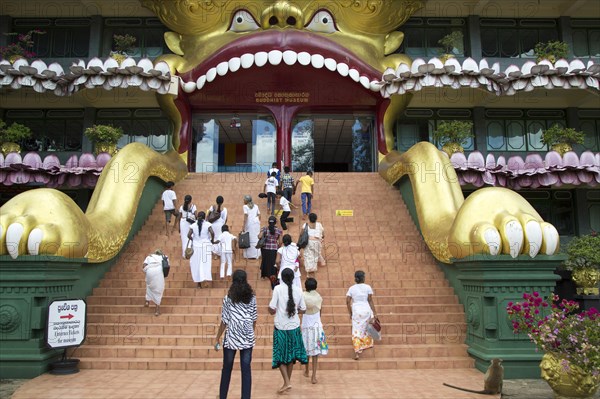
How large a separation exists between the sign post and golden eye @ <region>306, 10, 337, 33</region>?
11463mm

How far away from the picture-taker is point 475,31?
17188 millimetres

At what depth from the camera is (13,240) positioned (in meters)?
6.94

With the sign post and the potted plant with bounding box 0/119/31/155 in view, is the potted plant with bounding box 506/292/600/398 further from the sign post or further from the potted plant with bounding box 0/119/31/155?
the potted plant with bounding box 0/119/31/155

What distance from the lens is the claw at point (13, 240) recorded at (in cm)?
692

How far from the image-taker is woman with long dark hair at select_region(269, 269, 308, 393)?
18.5ft

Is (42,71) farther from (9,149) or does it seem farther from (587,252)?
(587,252)

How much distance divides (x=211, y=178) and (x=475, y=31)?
10.0 m

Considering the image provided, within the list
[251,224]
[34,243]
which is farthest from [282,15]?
[34,243]

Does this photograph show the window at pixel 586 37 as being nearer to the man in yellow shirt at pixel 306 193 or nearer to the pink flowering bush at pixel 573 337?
the man in yellow shirt at pixel 306 193

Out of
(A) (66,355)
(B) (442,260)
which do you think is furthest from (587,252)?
(A) (66,355)

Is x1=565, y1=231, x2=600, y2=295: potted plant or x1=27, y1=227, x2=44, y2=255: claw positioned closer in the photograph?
x1=27, y1=227, x2=44, y2=255: claw

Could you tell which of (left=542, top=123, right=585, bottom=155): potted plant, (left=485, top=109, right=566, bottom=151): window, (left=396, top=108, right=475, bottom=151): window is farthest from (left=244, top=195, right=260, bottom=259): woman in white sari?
(left=485, top=109, right=566, bottom=151): window

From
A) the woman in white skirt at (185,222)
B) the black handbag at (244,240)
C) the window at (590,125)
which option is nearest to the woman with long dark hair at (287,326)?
the black handbag at (244,240)

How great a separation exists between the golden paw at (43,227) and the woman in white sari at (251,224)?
2.89 m
